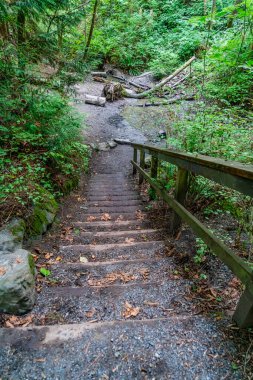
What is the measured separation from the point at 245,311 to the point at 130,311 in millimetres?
912

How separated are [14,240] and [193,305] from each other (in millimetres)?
1972

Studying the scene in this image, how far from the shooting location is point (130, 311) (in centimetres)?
196

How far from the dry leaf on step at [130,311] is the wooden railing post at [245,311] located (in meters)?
0.79

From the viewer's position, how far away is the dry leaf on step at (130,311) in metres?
1.93

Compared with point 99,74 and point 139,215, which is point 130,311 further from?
point 99,74

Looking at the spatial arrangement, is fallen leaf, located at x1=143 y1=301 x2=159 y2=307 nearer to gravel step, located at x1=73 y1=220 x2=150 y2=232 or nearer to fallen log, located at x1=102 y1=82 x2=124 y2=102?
gravel step, located at x1=73 y1=220 x2=150 y2=232

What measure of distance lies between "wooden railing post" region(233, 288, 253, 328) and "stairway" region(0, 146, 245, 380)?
0.16 meters

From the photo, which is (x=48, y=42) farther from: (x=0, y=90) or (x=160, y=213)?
(x=160, y=213)

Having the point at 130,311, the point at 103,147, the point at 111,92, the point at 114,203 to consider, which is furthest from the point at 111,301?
the point at 111,92

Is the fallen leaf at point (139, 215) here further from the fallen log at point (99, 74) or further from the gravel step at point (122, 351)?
the fallen log at point (99, 74)

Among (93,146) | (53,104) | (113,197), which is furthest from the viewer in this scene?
(93,146)

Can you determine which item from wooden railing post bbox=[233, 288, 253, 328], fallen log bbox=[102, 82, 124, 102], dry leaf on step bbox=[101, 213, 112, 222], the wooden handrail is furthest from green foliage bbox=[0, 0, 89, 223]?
fallen log bbox=[102, 82, 124, 102]

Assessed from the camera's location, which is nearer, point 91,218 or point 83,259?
point 83,259

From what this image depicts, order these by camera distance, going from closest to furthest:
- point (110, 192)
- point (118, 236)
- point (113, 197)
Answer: point (118, 236) → point (113, 197) → point (110, 192)
